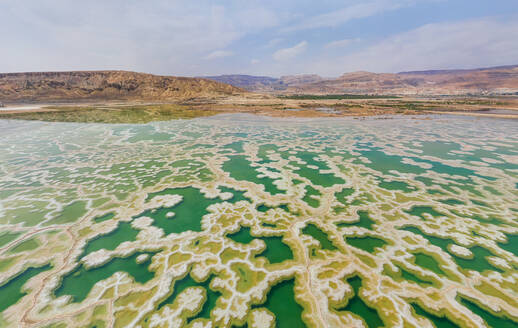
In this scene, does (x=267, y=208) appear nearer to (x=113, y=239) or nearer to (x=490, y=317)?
(x=113, y=239)

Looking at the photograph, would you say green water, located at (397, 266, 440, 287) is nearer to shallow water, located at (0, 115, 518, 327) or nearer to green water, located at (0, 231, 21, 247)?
shallow water, located at (0, 115, 518, 327)

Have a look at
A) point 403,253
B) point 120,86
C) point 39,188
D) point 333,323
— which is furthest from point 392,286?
point 120,86

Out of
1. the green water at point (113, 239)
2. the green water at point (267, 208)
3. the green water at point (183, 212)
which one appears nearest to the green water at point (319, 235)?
the green water at point (267, 208)

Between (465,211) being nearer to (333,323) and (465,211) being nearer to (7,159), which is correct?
(333,323)

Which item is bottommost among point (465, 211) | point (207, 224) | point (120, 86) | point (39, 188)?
point (465, 211)

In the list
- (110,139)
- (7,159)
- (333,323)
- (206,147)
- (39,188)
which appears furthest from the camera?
(110,139)

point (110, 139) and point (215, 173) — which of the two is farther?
point (110, 139)

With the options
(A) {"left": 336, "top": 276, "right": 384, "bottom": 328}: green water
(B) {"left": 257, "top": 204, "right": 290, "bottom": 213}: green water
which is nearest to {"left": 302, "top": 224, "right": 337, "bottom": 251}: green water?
(B) {"left": 257, "top": 204, "right": 290, "bottom": 213}: green water
